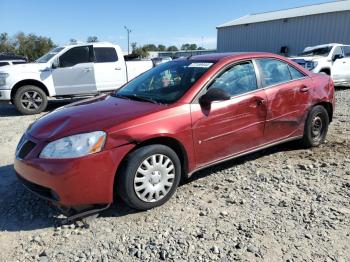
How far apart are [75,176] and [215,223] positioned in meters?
1.35

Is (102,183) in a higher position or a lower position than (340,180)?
higher

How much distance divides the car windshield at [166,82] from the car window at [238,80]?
22 centimetres

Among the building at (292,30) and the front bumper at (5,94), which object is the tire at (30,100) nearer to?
the front bumper at (5,94)

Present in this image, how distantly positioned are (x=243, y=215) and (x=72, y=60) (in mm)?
7706

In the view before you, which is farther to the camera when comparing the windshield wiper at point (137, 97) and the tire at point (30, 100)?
the tire at point (30, 100)

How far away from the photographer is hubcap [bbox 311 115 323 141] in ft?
17.3

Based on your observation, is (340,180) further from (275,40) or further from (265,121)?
(275,40)

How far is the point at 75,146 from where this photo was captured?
321cm

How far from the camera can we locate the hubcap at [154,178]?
348 cm

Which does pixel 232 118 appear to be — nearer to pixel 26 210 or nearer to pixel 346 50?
pixel 26 210

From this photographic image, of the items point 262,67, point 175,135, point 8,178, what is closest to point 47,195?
point 175,135

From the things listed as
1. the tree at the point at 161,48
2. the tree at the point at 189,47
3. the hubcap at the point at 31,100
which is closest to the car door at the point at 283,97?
the hubcap at the point at 31,100

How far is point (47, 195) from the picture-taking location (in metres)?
3.30

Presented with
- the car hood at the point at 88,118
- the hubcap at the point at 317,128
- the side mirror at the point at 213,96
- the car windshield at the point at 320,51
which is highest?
the side mirror at the point at 213,96
